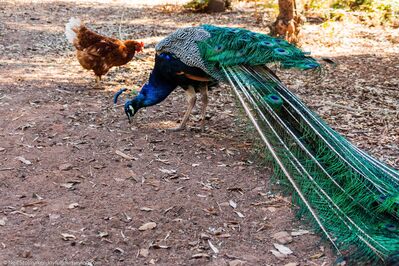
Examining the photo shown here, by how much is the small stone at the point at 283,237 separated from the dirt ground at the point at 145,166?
5 centimetres

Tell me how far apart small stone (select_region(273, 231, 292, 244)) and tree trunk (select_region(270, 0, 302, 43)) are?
5771 mm

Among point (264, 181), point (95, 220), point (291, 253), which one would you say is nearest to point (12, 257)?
point (95, 220)

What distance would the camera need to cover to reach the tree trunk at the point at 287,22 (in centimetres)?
895

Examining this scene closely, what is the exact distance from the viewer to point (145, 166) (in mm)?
5043

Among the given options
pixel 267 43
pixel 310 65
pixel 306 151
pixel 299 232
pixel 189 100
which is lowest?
pixel 299 232

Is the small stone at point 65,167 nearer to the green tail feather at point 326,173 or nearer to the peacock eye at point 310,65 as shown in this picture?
the green tail feather at point 326,173

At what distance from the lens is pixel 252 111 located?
473cm

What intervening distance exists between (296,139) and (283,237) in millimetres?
924

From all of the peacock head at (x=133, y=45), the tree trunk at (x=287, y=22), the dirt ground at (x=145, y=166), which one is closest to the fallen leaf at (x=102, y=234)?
the dirt ground at (x=145, y=166)

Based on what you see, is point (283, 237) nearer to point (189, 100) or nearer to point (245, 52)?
point (245, 52)

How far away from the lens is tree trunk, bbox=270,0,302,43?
895cm

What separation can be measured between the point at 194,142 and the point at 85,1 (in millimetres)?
10493

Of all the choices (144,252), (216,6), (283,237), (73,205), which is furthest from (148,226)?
(216,6)

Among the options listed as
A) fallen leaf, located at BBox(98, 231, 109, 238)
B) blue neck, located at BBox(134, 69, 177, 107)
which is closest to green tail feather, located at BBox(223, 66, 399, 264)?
blue neck, located at BBox(134, 69, 177, 107)
